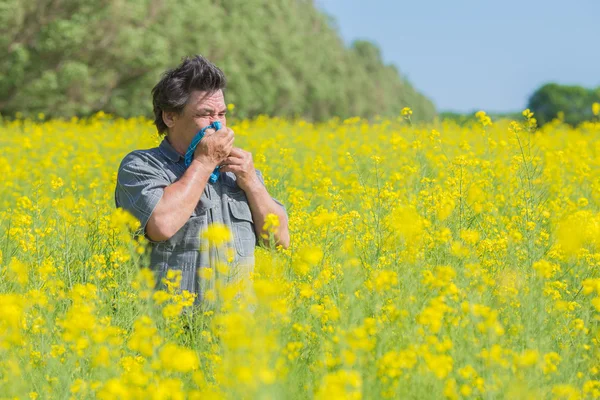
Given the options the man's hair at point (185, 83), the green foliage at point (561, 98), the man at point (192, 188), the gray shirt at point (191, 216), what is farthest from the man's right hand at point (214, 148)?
the green foliage at point (561, 98)

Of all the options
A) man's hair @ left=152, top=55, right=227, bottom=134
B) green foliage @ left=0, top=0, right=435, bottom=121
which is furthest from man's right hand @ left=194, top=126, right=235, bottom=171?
green foliage @ left=0, top=0, right=435, bottom=121

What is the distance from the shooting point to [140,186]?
323cm

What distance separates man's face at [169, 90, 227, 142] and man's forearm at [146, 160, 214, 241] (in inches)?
13.3

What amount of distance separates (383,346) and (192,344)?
863mm

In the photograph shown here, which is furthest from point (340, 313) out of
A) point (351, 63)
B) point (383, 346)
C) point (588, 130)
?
point (351, 63)

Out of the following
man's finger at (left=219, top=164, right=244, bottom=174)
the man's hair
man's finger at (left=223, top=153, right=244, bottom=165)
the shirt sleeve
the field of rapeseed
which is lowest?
the field of rapeseed

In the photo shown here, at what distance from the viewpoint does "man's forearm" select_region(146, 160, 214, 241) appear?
3.11 meters

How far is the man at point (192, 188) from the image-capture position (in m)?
3.15

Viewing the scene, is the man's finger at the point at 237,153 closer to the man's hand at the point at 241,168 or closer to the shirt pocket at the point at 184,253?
the man's hand at the point at 241,168

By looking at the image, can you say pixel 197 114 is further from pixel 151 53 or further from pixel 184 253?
pixel 151 53

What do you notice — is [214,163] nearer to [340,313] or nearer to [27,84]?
[340,313]

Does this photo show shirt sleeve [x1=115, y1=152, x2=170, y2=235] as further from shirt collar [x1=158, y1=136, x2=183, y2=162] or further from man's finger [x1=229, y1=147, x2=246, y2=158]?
man's finger [x1=229, y1=147, x2=246, y2=158]

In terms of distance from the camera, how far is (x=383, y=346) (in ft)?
8.07

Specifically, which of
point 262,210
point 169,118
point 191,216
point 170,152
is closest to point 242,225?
point 262,210
